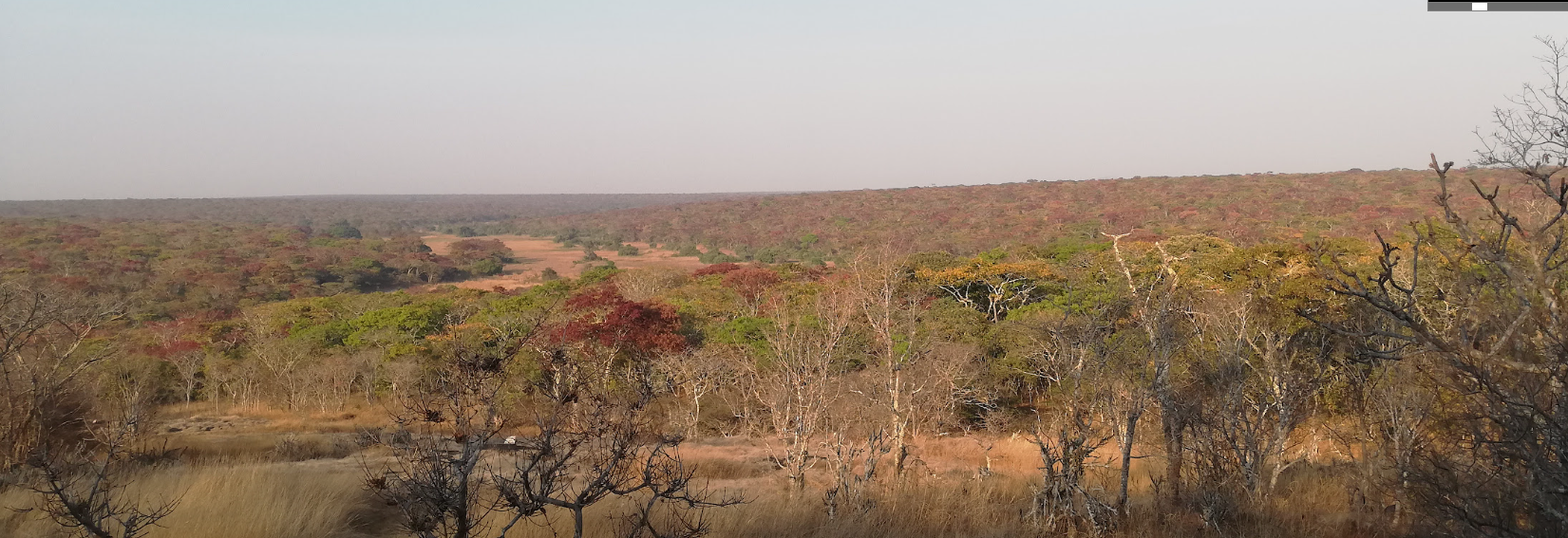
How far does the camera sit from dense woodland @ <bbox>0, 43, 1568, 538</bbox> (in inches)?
137

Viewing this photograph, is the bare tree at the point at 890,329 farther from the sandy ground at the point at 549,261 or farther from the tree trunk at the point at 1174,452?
the sandy ground at the point at 549,261

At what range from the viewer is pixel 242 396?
819 inches

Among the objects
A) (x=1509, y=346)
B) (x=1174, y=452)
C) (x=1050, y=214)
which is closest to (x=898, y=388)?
(x=1174, y=452)

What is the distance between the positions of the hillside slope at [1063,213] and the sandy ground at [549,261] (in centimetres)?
788

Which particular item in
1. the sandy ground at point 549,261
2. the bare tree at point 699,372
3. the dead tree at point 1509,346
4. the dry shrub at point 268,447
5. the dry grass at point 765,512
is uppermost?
the dead tree at point 1509,346

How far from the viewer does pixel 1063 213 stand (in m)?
71.6

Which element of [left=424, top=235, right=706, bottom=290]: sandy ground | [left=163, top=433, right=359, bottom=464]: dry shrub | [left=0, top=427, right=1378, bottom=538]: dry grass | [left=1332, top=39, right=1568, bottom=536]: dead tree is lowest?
[left=424, top=235, right=706, bottom=290]: sandy ground

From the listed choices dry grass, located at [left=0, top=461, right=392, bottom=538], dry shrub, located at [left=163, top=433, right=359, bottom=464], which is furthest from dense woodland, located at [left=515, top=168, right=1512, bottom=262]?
dry grass, located at [left=0, top=461, right=392, bottom=538]

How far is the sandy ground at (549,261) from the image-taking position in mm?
57031

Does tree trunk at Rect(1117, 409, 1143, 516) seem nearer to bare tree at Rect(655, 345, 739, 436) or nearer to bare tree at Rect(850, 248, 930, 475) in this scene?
bare tree at Rect(850, 248, 930, 475)

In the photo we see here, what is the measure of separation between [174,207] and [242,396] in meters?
194

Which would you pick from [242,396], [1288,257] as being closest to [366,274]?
[242,396]

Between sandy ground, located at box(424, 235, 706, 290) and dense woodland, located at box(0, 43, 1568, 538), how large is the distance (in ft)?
41.3

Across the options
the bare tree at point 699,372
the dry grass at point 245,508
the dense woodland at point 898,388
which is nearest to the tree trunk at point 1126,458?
the dense woodland at point 898,388
